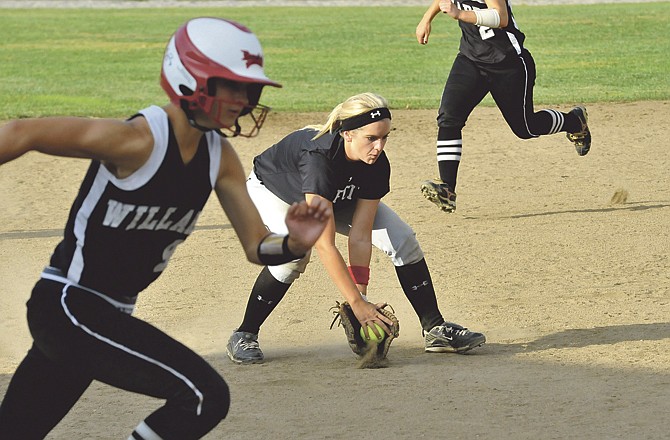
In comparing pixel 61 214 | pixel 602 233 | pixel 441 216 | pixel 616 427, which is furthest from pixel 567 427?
pixel 61 214

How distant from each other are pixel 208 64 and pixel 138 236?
55 centimetres

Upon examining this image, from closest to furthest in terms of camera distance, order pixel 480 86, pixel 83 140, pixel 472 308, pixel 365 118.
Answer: pixel 83 140 → pixel 365 118 → pixel 472 308 → pixel 480 86

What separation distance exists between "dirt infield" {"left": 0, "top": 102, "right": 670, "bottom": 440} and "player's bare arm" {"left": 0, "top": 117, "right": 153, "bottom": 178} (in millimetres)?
1584

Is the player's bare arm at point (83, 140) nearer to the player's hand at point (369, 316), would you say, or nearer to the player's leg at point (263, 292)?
the player's hand at point (369, 316)

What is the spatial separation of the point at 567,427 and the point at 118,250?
77.7 inches

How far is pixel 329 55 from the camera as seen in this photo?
1988 cm

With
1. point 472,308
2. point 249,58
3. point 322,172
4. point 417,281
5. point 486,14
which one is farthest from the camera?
point 486,14

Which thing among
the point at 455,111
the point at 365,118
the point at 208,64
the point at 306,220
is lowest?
the point at 455,111

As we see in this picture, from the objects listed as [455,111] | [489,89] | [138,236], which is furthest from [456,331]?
[489,89]

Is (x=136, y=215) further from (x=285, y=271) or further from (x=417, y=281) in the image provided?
(x=417, y=281)

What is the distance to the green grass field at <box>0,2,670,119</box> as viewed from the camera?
47.9 ft

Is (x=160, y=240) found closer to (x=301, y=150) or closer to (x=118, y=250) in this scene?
(x=118, y=250)

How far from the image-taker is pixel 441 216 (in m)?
8.72

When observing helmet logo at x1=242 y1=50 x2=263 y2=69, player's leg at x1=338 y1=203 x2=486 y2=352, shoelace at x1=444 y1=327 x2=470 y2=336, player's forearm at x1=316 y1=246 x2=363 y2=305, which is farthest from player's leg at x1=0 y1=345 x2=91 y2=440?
shoelace at x1=444 y1=327 x2=470 y2=336
